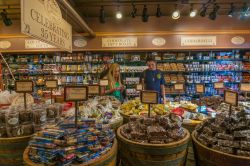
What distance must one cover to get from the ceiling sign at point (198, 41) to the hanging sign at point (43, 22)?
3869 mm

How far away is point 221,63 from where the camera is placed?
6012 millimetres

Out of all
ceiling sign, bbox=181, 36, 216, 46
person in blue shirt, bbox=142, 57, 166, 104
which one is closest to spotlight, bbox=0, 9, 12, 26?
person in blue shirt, bbox=142, 57, 166, 104

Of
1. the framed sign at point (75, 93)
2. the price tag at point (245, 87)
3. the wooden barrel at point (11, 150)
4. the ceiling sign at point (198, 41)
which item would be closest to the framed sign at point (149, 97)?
the framed sign at point (75, 93)

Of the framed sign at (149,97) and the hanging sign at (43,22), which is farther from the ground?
the hanging sign at (43,22)

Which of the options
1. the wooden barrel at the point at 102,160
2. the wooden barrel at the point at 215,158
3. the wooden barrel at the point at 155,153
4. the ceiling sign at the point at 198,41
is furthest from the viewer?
the ceiling sign at the point at 198,41

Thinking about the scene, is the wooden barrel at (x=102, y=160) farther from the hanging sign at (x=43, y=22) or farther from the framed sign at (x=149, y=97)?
the hanging sign at (x=43, y=22)

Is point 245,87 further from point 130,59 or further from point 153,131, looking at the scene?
point 130,59

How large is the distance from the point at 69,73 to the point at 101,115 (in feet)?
14.1

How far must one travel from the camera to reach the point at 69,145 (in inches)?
52.0

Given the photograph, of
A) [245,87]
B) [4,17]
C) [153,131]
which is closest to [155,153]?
[153,131]

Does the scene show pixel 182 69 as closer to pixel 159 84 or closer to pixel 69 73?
pixel 159 84

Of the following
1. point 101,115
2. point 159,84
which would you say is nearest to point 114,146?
point 101,115

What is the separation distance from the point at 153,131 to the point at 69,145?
2.29 feet

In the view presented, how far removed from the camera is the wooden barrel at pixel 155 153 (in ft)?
4.84
